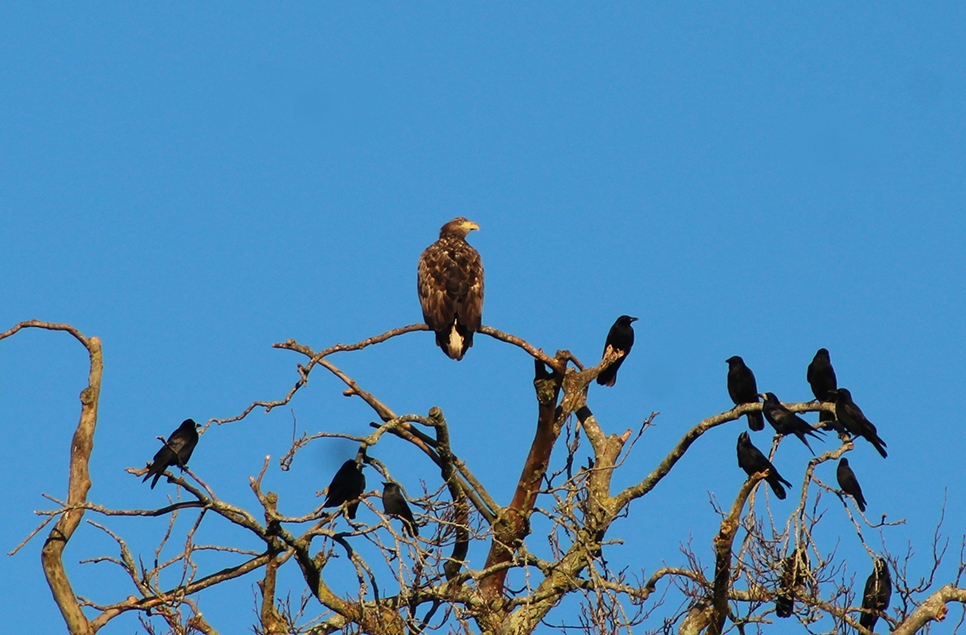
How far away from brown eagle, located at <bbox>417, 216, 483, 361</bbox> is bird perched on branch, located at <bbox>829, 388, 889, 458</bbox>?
2.90 meters

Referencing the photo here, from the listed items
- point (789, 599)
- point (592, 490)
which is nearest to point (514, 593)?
point (592, 490)

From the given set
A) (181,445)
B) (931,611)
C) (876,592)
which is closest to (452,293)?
(181,445)

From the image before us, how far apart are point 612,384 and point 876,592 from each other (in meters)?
2.87

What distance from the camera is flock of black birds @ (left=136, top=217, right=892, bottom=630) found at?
29.7 ft

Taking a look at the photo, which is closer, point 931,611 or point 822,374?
point 931,611

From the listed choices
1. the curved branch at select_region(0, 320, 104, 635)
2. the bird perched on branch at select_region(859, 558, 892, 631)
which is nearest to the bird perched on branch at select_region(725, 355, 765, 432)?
the bird perched on branch at select_region(859, 558, 892, 631)

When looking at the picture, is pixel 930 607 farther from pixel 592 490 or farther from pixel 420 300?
pixel 420 300

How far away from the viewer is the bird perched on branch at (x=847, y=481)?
32.3 ft

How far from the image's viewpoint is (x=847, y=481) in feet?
32.8

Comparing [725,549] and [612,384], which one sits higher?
[612,384]

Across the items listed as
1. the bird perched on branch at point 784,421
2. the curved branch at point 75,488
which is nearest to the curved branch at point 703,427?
the bird perched on branch at point 784,421

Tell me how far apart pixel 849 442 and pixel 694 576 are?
4.57 feet

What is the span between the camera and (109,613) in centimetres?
815

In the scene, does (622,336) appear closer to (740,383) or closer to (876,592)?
(740,383)
